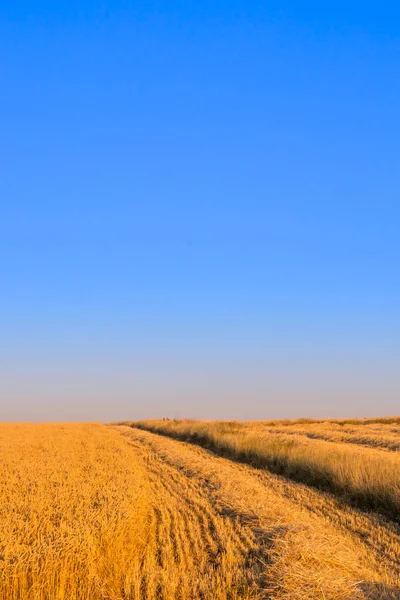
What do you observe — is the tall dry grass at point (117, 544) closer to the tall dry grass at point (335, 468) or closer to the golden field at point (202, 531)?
the golden field at point (202, 531)

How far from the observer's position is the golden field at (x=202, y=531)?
24.4 ft

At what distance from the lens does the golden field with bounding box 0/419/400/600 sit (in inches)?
292

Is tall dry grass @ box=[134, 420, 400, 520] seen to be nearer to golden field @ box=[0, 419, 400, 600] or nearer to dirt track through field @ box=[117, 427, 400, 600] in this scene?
golden field @ box=[0, 419, 400, 600]

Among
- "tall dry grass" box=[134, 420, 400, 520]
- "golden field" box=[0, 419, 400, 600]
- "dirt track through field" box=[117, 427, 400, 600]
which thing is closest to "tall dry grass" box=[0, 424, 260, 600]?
"golden field" box=[0, 419, 400, 600]

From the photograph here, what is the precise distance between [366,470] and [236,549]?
762 centimetres

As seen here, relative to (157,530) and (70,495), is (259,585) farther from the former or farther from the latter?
(70,495)

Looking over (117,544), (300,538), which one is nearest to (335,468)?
(300,538)

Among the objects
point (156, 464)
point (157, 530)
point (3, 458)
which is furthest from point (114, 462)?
point (157, 530)

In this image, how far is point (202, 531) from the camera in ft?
34.6

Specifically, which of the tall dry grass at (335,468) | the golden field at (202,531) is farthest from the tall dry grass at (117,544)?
the tall dry grass at (335,468)

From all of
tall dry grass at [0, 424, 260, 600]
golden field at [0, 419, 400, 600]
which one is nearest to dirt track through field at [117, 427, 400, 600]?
golden field at [0, 419, 400, 600]

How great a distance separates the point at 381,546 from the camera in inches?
397

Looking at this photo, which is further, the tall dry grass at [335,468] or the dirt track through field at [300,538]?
the tall dry grass at [335,468]

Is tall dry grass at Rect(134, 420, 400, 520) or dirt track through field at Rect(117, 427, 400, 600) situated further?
tall dry grass at Rect(134, 420, 400, 520)
